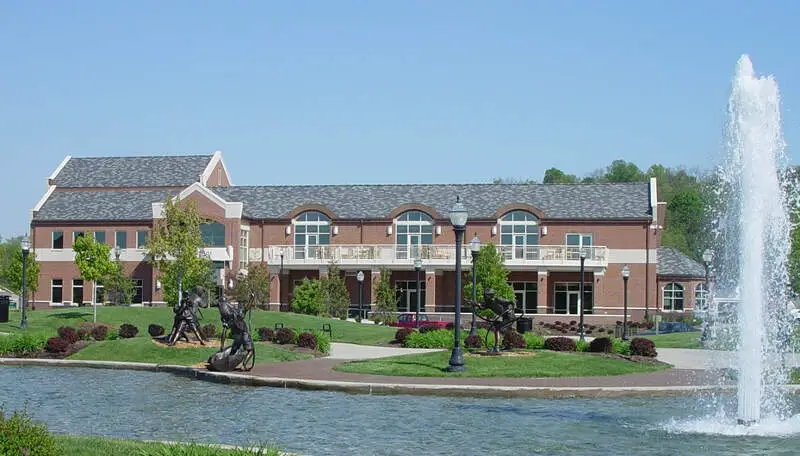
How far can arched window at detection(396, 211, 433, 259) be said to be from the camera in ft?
208

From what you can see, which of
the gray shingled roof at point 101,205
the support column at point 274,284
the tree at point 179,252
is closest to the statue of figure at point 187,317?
the tree at point 179,252

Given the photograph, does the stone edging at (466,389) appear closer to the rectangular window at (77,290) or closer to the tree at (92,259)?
the tree at (92,259)

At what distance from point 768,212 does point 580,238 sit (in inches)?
1752

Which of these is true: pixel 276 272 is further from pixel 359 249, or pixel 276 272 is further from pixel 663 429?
pixel 663 429

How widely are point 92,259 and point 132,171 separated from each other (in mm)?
22377

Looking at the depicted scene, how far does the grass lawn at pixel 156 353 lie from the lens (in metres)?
28.0

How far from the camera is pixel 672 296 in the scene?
220ft

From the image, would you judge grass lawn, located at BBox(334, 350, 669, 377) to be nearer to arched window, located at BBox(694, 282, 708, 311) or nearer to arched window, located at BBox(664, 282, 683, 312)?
arched window, located at BBox(694, 282, 708, 311)

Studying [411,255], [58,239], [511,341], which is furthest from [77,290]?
[511,341]

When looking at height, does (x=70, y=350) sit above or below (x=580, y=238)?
below

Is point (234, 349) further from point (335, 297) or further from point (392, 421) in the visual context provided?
point (335, 297)

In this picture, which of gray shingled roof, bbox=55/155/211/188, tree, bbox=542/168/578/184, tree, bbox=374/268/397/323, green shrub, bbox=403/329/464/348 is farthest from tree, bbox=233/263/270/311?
tree, bbox=542/168/578/184

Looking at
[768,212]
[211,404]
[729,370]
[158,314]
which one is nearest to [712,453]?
[768,212]

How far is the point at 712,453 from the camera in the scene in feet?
48.8
